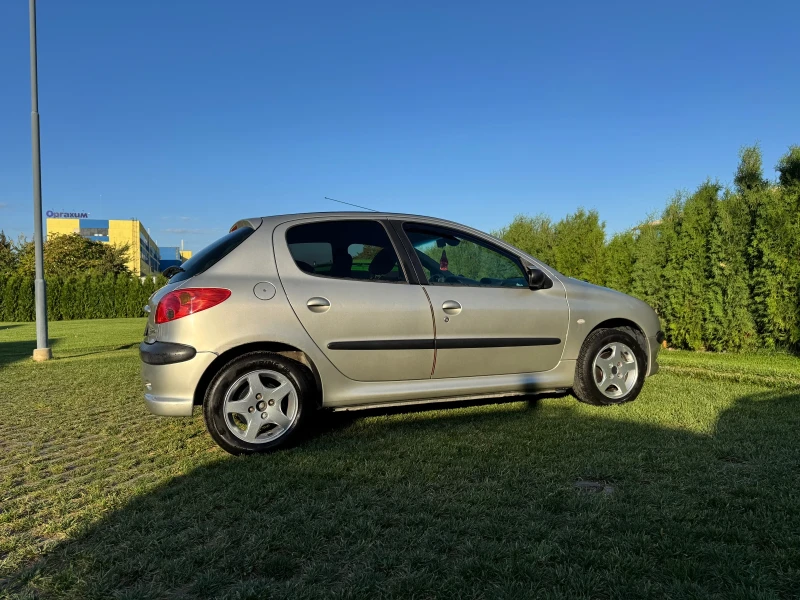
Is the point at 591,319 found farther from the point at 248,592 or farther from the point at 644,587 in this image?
the point at 248,592

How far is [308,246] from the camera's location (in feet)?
14.5

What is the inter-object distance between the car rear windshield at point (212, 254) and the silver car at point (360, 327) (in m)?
0.02

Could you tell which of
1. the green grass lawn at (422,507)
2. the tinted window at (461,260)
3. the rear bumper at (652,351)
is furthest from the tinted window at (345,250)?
the rear bumper at (652,351)

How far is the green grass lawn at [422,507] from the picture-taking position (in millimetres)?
2199

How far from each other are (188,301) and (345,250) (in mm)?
1229

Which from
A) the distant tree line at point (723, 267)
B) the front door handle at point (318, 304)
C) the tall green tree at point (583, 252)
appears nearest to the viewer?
the front door handle at point (318, 304)

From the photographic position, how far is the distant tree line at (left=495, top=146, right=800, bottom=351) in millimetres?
8938

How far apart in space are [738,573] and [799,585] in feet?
0.64

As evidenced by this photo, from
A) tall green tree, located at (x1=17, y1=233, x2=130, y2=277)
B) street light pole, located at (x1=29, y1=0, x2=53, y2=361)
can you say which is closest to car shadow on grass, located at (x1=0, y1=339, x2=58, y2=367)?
street light pole, located at (x1=29, y1=0, x2=53, y2=361)

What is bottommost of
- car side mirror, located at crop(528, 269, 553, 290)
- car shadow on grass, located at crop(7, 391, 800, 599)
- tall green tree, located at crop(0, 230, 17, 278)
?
car shadow on grass, located at crop(7, 391, 800, 599)

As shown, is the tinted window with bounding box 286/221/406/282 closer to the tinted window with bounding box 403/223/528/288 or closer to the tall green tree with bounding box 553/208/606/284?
the tinted window with bounding box 403/223/528/288

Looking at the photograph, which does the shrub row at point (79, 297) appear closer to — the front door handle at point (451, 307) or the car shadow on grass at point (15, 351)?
the car shadow on grass at point (15, 351)

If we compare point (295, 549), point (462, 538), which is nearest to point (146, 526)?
point (295, 549)

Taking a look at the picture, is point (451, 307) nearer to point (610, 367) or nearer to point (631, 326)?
point (610, 367)
